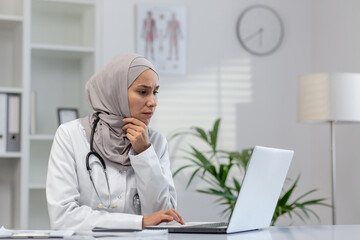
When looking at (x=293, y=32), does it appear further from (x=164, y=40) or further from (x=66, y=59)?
(x=66, y=59)

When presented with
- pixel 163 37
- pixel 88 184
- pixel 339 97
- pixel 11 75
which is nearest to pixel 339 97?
pixel 339 97

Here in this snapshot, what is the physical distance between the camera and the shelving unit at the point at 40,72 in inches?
124

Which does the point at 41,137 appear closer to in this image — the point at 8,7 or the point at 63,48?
the point at 63,48

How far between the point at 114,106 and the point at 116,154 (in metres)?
0.17

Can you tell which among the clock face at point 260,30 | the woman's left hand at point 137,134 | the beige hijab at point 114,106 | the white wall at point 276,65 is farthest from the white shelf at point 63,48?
the woman's left hand at point 137,134

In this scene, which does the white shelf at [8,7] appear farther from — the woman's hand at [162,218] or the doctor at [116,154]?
the woman's hand at [162,218]

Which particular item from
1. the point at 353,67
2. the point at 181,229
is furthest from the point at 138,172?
the point at 353,67

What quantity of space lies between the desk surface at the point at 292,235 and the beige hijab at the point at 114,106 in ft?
1.82

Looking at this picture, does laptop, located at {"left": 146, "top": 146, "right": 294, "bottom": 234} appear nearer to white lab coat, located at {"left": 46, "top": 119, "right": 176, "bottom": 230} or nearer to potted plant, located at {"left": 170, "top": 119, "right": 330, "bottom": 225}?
white lab coat, located at {"left": 46, "top": 119, "right": 176, "bottom": 230}

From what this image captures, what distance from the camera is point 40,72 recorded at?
3490 millimetres

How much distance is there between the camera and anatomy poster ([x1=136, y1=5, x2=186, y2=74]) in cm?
373

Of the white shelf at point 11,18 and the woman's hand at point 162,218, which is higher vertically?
the white shelf at point 11,18

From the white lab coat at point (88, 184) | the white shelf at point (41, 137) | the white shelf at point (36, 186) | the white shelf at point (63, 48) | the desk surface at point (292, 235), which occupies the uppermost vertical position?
the white shelf at point (63, 48)

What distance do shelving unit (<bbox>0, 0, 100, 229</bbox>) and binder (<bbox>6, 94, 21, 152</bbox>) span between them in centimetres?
5
